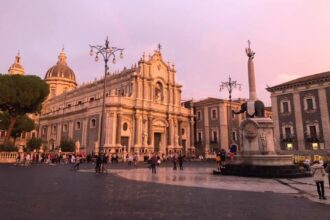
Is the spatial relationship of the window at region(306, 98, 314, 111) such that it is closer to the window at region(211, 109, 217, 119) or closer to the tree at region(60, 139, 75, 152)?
the window at region(211, 109, 217, 119)

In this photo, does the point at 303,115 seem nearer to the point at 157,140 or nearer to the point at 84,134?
the point at 157,140

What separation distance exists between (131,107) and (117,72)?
413 inches

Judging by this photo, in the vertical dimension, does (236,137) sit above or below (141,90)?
below

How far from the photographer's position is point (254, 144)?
54.3ft

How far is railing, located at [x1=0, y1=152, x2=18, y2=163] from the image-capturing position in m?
31.6

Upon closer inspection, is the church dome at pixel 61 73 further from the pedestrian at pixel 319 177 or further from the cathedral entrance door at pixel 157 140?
the pedestrian at pixel 319 177

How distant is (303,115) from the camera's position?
36188 millimetres

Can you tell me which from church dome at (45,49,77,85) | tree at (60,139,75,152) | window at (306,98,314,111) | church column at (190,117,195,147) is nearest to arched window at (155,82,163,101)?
church column at (190,117,195,147)

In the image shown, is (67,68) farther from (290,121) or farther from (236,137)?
(290,121)

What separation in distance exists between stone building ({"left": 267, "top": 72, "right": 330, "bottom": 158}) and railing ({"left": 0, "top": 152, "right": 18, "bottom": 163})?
34.2 m

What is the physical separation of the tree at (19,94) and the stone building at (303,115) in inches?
1308

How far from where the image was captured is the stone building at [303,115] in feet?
112

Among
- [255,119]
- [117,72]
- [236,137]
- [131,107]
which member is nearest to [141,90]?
[131,107]

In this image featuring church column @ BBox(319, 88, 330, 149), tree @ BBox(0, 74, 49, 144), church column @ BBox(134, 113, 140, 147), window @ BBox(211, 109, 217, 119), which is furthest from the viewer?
window @ BBox(211, 109, 217, 119)
